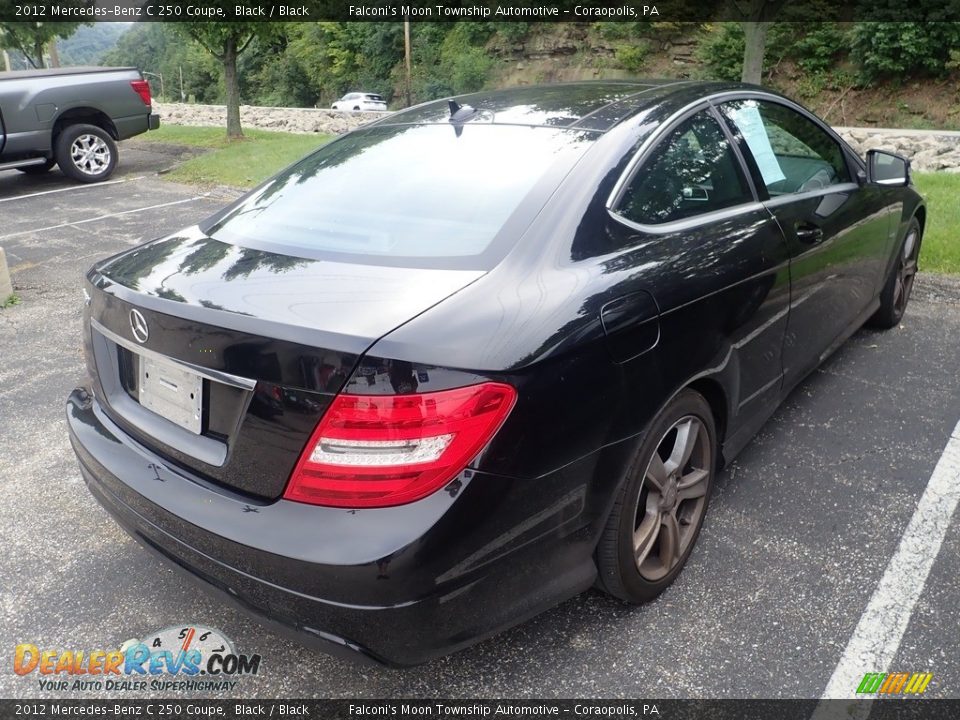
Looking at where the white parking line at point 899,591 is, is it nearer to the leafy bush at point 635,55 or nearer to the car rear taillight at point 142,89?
the car rear taillight at point 142,89

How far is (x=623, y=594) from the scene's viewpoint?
2.27 m

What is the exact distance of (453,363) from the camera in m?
1.68

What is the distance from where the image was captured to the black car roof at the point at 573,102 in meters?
2.57

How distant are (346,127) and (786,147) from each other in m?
15.6

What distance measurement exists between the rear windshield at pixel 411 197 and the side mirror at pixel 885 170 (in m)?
2.04

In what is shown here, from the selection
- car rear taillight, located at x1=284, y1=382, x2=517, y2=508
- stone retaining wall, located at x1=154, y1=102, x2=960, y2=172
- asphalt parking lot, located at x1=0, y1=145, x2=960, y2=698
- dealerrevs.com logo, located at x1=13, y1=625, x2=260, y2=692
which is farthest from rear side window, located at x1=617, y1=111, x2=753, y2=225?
A: stone retaining wall, located at x1=154, y1=102, x2=960, y2=172

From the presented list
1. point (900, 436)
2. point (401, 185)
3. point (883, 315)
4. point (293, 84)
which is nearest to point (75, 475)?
point (401, 185)

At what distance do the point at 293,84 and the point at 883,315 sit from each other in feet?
192

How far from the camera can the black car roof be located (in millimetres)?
2568

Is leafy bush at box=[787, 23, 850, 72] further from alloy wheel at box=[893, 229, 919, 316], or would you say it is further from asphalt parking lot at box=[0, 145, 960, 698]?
asphalt parking lot at box=[0, 145, 960, 698]

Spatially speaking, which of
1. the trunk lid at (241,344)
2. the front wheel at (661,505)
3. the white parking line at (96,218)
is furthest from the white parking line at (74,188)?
the front wheel at (661,505)

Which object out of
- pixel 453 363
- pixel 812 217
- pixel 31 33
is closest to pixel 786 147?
pixel 812 217

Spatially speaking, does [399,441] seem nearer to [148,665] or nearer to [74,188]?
[148,665]

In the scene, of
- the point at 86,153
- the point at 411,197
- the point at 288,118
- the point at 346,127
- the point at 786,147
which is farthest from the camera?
the point at 288,118
